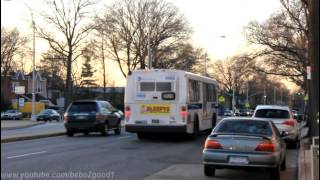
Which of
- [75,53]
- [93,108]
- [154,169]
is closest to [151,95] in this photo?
[93,108]

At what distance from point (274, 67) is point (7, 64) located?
40506 mm

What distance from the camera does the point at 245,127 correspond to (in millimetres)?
13211

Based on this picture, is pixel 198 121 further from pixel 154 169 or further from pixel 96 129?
pixel 154 169

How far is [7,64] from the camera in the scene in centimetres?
8281

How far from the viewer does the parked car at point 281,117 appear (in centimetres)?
2255

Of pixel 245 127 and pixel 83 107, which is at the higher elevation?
pixel 83 107

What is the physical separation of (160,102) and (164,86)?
0.67 m

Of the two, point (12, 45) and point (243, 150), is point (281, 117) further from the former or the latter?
point (12, 45)

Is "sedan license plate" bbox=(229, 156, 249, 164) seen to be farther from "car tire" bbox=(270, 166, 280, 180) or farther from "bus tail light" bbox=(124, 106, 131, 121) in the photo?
"bus tail light" bbox=(124, 106, 131, 121)

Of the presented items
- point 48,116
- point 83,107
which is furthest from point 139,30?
point 83,107

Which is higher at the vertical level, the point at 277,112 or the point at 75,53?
the point at 75,53

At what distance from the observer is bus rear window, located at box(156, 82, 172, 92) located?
24.2 m

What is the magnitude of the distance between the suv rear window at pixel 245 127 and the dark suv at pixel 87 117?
1523cm

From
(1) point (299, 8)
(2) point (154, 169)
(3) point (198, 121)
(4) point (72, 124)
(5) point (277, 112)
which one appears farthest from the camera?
(1) point (299, 8)
